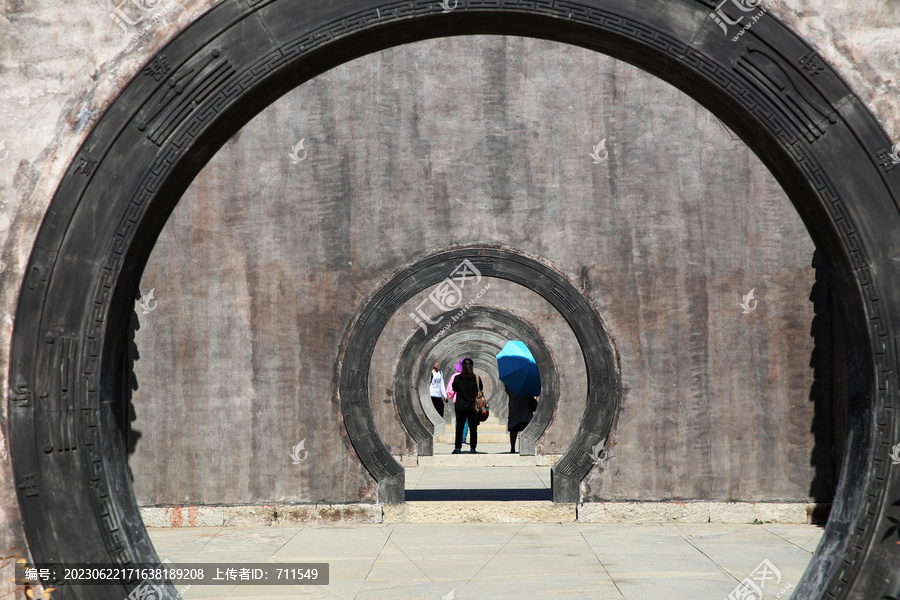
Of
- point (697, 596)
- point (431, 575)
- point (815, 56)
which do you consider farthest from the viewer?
point (431, 575)

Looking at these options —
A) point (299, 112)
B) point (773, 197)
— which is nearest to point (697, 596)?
point (773, 197)

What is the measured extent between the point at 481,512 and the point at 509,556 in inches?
73.3

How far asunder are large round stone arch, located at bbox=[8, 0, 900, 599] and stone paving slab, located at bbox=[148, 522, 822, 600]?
2501 mm

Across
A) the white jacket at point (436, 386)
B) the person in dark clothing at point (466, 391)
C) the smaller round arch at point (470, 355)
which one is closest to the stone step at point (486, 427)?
the smaller round arch at point (470, 355)

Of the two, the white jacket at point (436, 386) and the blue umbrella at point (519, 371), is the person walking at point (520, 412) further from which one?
the white jacket at point (436, 386)

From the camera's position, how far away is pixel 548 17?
3.67m

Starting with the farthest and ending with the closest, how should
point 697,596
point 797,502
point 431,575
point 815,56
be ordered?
point 797,502 < point 431,575 < point 697,596 < point 815,56

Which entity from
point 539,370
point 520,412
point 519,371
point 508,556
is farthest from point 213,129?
point 519,371

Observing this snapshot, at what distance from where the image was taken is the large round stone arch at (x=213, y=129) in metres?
3.57

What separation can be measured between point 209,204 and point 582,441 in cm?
440

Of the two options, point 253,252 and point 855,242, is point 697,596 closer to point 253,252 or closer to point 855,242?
point 855,242

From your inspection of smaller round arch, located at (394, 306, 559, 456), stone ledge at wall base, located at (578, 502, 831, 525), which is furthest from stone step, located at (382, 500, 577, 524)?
smaller round arch, located at (394, 306, 559, 456)

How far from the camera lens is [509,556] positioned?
734cm

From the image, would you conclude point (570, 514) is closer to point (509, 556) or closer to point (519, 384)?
point (509, 556)
